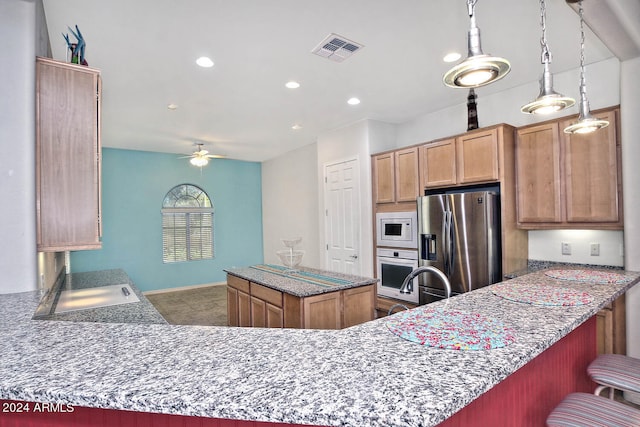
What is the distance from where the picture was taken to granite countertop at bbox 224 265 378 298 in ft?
8.69

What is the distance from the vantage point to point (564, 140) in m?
2.97

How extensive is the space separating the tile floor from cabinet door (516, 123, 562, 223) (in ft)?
12.9

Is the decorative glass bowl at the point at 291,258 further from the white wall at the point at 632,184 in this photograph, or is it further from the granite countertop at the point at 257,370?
the white wall at the point at 632,184

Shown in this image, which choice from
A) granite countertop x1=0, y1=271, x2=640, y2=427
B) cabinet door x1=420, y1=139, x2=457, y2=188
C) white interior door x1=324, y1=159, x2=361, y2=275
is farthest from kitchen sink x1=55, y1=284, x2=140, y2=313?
cabinet door x1=420, y1=139, x2=457, y2=188

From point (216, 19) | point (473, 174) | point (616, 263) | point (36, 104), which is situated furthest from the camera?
point (473, 174)

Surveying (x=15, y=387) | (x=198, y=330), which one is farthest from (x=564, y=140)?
(x=15, y=387)

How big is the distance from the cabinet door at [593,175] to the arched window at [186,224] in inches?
247

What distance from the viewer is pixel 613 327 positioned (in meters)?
2.65

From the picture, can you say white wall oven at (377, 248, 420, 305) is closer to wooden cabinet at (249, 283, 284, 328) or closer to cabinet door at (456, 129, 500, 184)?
cabinet door at (456, 129, 500, 184)

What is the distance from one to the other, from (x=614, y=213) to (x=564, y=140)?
734 millimetres

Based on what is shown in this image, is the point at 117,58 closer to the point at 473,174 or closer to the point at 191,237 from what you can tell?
the point at 473,174

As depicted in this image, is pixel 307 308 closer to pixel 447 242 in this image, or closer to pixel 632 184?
pixel 447 242

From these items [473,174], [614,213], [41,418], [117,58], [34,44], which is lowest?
[41,418]

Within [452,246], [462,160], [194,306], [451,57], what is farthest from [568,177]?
[194,306]
